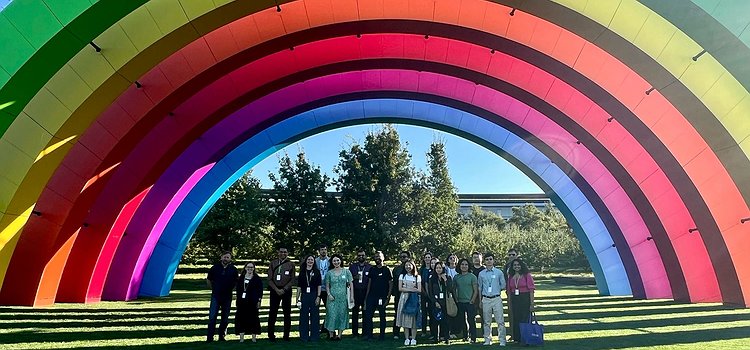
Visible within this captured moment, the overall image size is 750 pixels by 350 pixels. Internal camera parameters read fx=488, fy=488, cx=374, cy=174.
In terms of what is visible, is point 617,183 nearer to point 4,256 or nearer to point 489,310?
point 489,310

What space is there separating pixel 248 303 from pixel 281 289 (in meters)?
0.72

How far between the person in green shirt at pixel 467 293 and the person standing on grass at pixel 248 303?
4.19 meters

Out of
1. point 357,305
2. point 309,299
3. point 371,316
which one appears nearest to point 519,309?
point 371,316

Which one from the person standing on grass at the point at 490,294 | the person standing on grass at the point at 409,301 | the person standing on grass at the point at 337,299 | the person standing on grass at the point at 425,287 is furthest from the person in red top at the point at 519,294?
the person standing on grass at the point at 337,299

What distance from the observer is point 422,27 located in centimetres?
1469

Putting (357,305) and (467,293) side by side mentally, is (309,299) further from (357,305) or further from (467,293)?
(467,293)

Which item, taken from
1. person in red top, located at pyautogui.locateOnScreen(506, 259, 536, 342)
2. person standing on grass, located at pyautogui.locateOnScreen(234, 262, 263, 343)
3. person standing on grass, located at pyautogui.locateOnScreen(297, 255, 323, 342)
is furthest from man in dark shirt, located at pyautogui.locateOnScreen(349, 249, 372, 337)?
person in red top, located at pyautogui.locateOnScreen(506, 259, 536, 342)

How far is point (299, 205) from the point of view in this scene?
32.9m

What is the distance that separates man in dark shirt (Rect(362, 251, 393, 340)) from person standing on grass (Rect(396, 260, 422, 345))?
38cm

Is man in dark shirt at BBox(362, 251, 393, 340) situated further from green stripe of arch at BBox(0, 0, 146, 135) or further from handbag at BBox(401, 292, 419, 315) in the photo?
green stripe of arch at BBox(0, 0, 146, 135)

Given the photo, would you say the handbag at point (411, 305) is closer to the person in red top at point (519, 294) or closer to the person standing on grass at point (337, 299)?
the person standing on grass at point (337, 299)

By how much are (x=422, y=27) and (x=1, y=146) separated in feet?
36.3

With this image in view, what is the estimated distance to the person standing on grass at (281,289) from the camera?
10.2m

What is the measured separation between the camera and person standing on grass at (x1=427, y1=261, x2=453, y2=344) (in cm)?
1026
